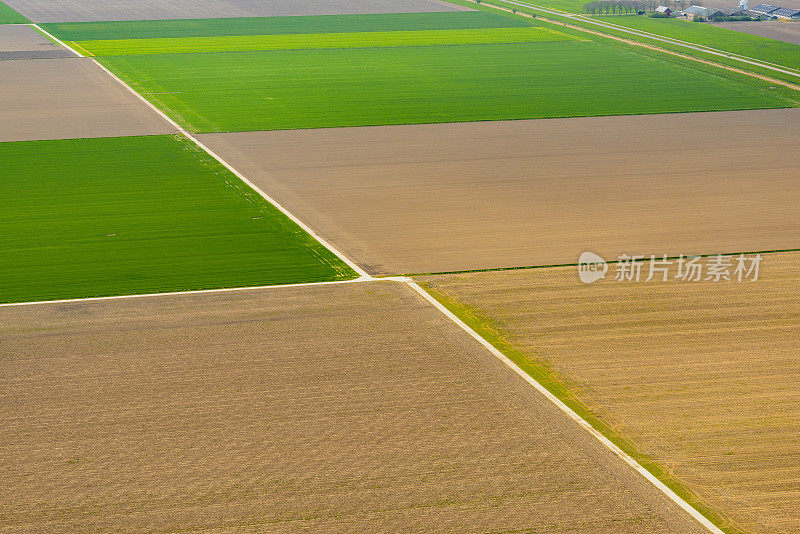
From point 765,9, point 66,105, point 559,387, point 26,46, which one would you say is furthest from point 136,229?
point 765,9

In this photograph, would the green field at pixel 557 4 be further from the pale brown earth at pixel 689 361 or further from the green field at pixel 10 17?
the pale brown earth at pixel 689 361

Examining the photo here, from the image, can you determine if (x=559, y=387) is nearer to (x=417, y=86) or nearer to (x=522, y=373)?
(x=522, y=373)

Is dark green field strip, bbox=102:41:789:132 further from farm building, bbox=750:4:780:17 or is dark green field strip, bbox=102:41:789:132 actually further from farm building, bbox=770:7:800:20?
farm building, bbox=750:4:780:17

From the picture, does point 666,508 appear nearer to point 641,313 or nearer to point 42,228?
point 641,313

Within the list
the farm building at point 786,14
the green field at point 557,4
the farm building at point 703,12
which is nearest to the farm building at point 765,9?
the farm building at point 786,14

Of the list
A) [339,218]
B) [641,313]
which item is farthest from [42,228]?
[641,313]

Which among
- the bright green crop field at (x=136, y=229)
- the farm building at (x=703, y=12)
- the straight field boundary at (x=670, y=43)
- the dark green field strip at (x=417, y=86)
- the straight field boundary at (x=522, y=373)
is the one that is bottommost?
the bright green crop field at (x=136, y=229)
